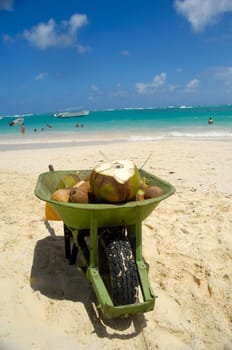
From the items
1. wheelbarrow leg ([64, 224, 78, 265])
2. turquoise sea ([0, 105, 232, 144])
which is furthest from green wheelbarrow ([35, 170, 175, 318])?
turquoise sea ([0, 105, 232, 144])

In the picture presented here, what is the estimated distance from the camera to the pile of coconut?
7.97ft

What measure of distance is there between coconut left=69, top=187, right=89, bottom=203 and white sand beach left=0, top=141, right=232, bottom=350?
2.69ft

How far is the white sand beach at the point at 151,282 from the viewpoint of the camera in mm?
2291

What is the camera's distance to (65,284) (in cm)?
288

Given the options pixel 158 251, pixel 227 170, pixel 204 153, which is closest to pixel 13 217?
pixel 158 251

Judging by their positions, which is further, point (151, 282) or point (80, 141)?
point (80, 141)

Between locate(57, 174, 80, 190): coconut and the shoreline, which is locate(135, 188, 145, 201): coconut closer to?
locate(57, 174, 80, 190): coconut

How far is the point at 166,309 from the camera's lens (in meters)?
2.58

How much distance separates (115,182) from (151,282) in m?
1.12

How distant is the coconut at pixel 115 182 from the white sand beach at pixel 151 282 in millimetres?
928

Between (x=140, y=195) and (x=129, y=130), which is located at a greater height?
(x=140, y=195)

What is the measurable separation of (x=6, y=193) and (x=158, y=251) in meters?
3.25

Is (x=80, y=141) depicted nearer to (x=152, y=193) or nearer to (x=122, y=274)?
(x=152, y=193)

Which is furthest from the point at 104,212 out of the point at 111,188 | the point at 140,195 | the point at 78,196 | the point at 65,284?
the point at 65,284
